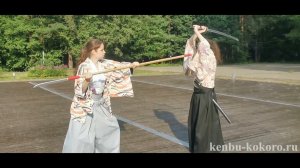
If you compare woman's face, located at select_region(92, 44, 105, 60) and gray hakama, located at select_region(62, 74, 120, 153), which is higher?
woman's face, located at select_region(92, 44, 105, 60)

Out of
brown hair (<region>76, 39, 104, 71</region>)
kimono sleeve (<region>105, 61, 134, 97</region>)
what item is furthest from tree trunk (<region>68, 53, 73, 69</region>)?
brown hair (<region>76, 39, 104, 71</region>)

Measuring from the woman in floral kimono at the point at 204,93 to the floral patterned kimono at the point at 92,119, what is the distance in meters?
1.17

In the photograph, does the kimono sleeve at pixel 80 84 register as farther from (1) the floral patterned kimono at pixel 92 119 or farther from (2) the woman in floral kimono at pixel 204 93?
(2) the woman in floral kimono at pixel 204 93

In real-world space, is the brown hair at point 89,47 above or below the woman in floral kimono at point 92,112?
above

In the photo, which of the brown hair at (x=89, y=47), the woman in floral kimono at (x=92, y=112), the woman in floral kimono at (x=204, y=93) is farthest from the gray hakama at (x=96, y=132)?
the woman in floral kimono at (x=204, y=93)

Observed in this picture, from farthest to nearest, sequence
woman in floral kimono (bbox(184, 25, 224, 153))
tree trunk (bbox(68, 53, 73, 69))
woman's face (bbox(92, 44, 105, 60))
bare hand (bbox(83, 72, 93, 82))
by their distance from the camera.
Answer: tree trunk (bbox(68, 53, 73, 69)), woman in floral kimono (bbox(184, 25, 224, 153)), woman's face (bbox(92, 44, 105, 60)), bare hand (bbox(83, 72, 93, 82))

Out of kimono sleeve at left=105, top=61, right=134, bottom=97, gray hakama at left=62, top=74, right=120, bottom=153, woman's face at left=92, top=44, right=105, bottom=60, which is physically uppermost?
woman's face at left=92, top=44, right=105, bottom=60

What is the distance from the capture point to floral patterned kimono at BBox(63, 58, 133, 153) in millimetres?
4160

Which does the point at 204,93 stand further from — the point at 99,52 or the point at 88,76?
the point at 88,76

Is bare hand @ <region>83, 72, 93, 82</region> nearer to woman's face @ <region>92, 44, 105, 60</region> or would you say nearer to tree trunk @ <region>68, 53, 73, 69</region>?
woman's face @ <region>92, 44, 105, 60</region>

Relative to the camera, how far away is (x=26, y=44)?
26594mm

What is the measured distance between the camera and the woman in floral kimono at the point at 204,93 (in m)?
4.65

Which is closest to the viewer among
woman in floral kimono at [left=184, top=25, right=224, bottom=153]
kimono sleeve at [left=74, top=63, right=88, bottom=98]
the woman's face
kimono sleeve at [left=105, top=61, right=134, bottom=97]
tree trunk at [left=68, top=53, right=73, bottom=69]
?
kimono sleeve at [left=74, top=63, right=88, bottom=98]

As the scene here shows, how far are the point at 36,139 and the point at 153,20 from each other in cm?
2653
